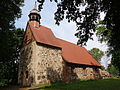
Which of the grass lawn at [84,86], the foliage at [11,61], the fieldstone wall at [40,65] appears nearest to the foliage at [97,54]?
the foliage at [11,61]

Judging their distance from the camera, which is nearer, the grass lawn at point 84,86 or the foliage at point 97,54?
the grass lawn at point 84,86

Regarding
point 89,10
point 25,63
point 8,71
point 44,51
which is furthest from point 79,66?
point 89,10

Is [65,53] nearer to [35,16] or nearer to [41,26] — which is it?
[41,26]

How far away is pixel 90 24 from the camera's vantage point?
30.2 feet

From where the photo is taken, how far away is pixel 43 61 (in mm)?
20641

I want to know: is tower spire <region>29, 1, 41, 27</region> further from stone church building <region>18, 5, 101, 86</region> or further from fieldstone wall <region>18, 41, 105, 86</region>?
fieldstone wall <region>18, 41, 105, 86</region>

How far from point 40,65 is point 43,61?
2.73 feet

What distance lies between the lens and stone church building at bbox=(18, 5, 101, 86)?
2002cm

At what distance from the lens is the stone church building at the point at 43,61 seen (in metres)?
20.0

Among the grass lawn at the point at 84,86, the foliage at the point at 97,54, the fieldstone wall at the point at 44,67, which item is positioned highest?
the foliage at the point at 97,54

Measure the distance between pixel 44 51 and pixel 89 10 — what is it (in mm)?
13139

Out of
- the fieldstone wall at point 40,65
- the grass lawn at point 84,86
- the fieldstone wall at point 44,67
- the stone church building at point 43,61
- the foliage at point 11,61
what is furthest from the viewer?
the foliage at point 11,61

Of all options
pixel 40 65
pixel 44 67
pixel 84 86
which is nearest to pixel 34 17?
pixel 40 65

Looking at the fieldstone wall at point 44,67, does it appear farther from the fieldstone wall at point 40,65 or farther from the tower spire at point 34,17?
the tower spire at point 34,17
